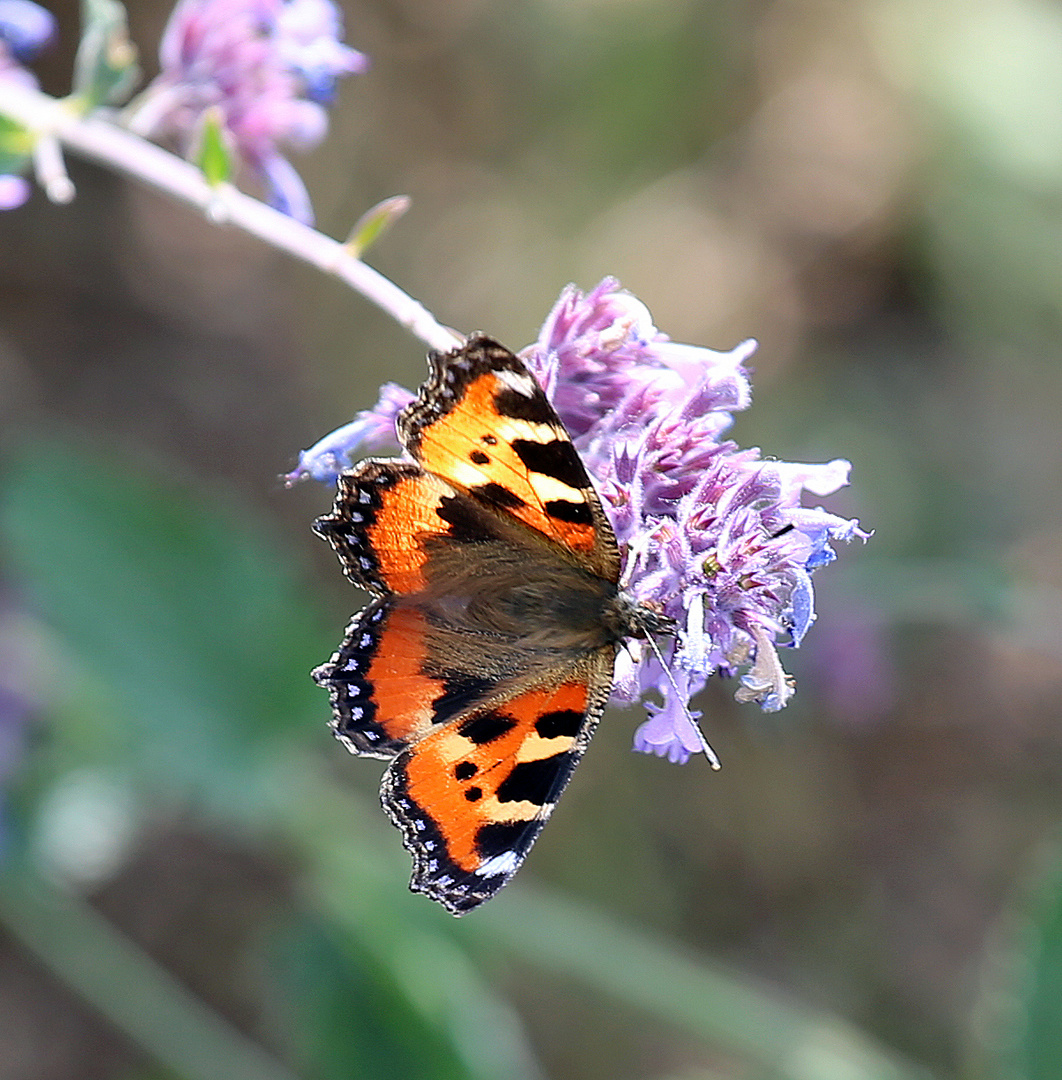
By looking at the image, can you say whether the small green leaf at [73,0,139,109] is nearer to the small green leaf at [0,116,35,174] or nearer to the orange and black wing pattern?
the small green leaf at [0,116,35,174]

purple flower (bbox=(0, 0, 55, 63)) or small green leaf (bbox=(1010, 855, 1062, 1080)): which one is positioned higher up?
small green leaf (bbox=(1010, 855, 1062, 1080))

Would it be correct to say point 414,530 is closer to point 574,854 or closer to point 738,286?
point 574,854

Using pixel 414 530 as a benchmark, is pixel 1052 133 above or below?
above

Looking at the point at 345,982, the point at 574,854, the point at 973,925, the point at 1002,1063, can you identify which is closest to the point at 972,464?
the point at 973,925

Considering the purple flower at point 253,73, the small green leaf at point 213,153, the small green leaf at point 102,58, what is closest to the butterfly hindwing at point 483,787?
the small green leaf at point 213,153

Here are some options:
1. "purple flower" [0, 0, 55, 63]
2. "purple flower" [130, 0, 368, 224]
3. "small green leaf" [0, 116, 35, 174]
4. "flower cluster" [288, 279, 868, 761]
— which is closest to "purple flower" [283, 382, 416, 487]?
"flower cluster" [288, 279, 868, 761]
